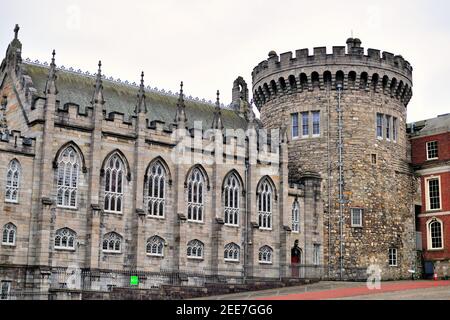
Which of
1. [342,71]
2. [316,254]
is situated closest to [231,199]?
[316,254]

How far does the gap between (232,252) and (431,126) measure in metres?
→ 20.9

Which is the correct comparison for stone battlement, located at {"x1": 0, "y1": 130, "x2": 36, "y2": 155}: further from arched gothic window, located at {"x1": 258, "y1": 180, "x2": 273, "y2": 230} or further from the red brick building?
the red brick building

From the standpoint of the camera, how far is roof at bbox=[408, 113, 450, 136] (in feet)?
185

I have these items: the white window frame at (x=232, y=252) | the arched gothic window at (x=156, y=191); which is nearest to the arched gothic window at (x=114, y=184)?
the arched gothic window at (x=156, y=191)

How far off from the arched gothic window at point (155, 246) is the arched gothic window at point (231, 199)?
557cm

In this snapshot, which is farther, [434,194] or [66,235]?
[434,194]

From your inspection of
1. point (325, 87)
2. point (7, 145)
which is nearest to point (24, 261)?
point (7, 145)

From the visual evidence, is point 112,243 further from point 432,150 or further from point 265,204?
point 432,150

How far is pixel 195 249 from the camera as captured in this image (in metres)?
47.2

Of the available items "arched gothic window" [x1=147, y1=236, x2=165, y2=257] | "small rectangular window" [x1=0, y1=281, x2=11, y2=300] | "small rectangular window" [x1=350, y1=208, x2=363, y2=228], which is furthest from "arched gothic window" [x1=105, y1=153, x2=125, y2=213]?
"small rectangular window" [x1=350, y1=208, x2=363, y2=228]

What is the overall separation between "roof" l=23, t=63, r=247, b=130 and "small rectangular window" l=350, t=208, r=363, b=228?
10565 mm

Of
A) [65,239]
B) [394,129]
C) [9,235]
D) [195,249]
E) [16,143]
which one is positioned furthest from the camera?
A: [394,129]

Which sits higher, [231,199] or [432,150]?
[432,150]

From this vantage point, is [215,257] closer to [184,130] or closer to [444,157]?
[184,130]
